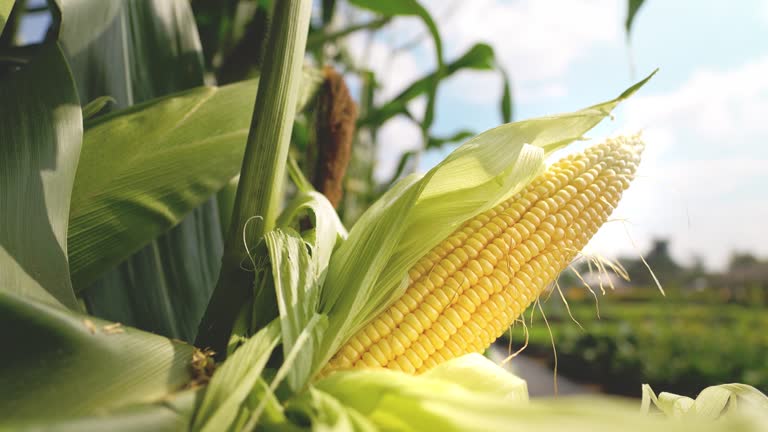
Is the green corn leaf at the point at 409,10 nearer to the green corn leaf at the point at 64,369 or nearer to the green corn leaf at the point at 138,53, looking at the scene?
the green corn leaf at the point at 138,53

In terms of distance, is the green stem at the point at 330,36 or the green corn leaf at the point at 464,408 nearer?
the green corn leaf at the point at 464,408

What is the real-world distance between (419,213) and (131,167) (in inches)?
11.1

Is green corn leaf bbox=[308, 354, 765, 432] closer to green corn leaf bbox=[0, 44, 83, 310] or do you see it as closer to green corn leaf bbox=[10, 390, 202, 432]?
green corn leaf bbox=[10, 390, 202, 432]

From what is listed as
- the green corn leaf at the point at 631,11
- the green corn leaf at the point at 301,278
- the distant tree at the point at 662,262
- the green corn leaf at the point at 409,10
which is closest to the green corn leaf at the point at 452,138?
the green corn leaf at the point at 409,10

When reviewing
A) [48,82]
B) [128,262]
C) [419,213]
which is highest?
[48,82]

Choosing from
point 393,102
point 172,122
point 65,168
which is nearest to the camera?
point 65,168

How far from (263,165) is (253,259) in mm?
73

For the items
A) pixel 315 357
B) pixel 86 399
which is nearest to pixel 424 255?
pixel 315 357

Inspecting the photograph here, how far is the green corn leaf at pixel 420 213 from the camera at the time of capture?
382 millimetres

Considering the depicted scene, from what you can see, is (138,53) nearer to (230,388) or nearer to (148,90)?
(148,90)

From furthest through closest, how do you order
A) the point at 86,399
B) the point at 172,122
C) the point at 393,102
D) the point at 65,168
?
1. the point at 393,102
2. the point at 172,122
3. the point at 65,168
4. the point at 86,399

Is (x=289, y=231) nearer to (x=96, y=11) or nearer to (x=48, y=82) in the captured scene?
(x=48, y=82)

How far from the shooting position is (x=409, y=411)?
0.27 metres

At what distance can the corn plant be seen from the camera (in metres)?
0.26
